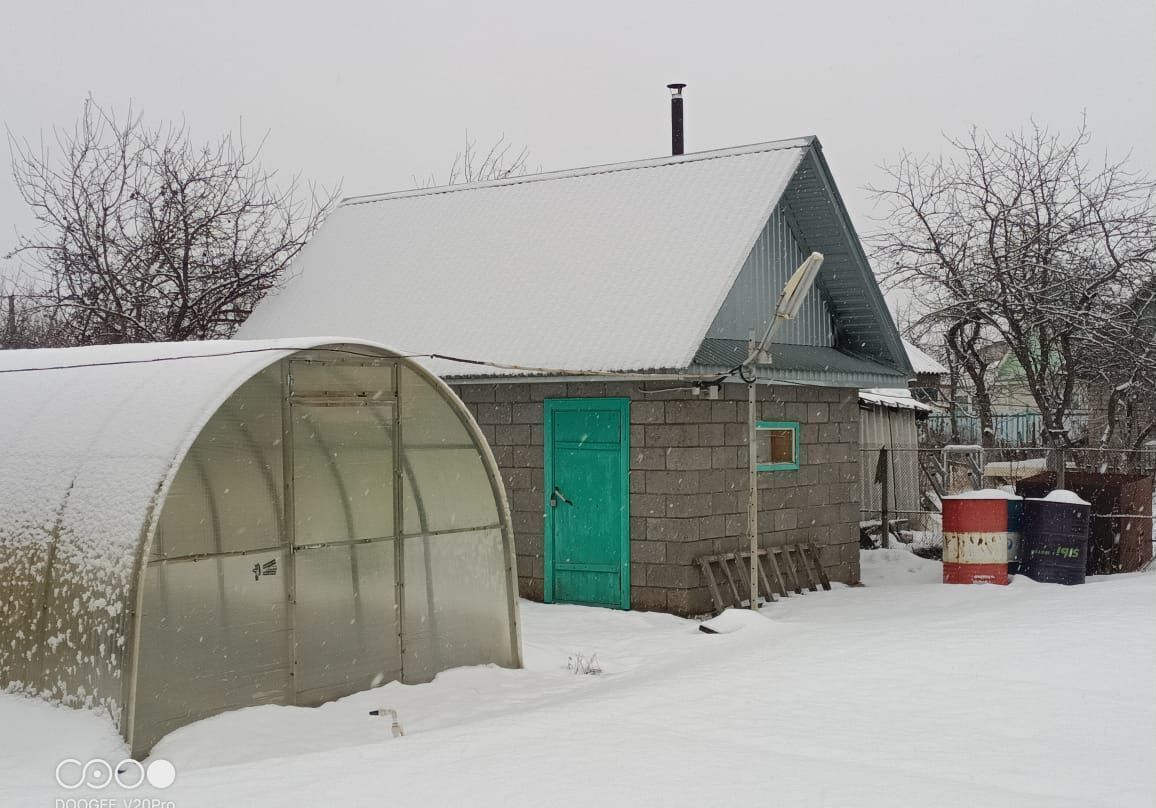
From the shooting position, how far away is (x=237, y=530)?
786 cm

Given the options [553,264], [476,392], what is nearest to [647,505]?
[476,392]

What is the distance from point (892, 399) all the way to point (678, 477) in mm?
9813

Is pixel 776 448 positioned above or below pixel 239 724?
above

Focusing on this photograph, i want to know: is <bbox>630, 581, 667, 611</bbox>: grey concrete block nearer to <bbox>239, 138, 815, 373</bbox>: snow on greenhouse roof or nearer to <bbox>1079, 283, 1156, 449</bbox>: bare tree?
<bbox>239, 138, 815, 373</bbox>: snow on greenhouse roof

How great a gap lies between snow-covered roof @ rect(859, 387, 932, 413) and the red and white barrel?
238 inches

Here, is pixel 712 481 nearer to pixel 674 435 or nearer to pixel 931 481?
pixel 674 435

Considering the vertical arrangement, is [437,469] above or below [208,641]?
above

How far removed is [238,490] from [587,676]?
3270mm

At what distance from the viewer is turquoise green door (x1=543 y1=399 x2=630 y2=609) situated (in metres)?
12.2

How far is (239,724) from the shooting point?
759cm

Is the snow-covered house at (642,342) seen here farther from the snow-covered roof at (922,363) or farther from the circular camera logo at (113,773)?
the snow-covered roof at (922,363)

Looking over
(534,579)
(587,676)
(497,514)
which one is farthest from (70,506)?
(534,579)

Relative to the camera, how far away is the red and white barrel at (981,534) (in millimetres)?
13070

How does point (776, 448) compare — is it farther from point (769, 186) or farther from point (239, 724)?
point (239, 724)
